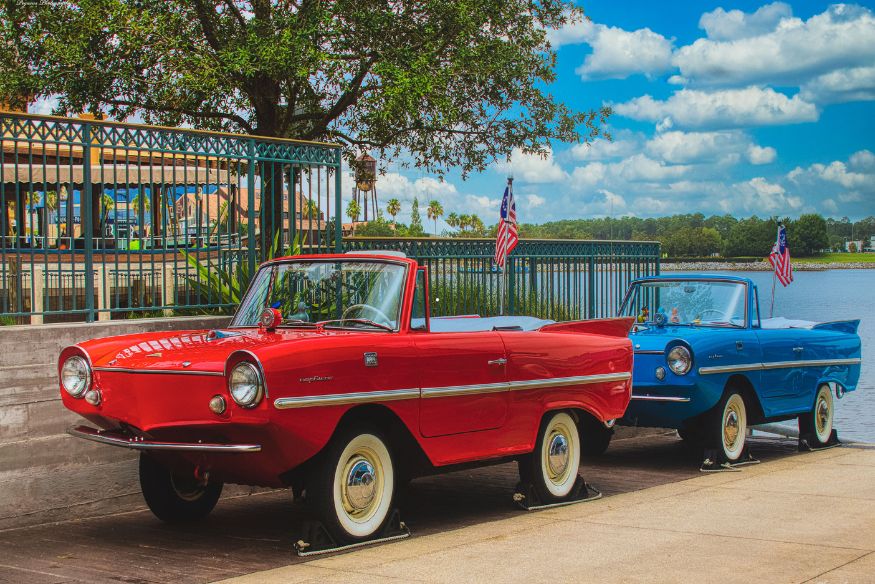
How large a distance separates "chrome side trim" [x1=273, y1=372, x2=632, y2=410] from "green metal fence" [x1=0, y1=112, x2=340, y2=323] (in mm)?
3241

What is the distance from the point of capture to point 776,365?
11750 mm

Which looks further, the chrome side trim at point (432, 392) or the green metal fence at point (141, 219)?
the green metal fence at point (141, 219)

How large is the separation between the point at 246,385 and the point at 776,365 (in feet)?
23.9

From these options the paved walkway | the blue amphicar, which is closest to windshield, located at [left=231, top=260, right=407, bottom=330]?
the paved walkway

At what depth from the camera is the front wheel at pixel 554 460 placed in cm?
846

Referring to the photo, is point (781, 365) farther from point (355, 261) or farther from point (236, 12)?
point (236, 12)

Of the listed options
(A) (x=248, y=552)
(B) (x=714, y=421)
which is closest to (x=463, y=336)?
(A) (x=248, y=552)

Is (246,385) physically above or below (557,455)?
above

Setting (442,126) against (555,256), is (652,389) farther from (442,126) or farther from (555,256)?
(442,126)

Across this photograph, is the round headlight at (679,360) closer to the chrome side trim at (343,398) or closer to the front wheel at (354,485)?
the chrome side trim at (343,398)

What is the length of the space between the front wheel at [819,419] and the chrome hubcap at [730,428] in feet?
5.95

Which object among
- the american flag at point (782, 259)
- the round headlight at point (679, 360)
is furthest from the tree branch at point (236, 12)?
the round headlight at point (679, 360)

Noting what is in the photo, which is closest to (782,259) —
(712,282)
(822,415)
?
(822,415)

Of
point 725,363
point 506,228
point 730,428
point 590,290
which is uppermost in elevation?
point 506,228
